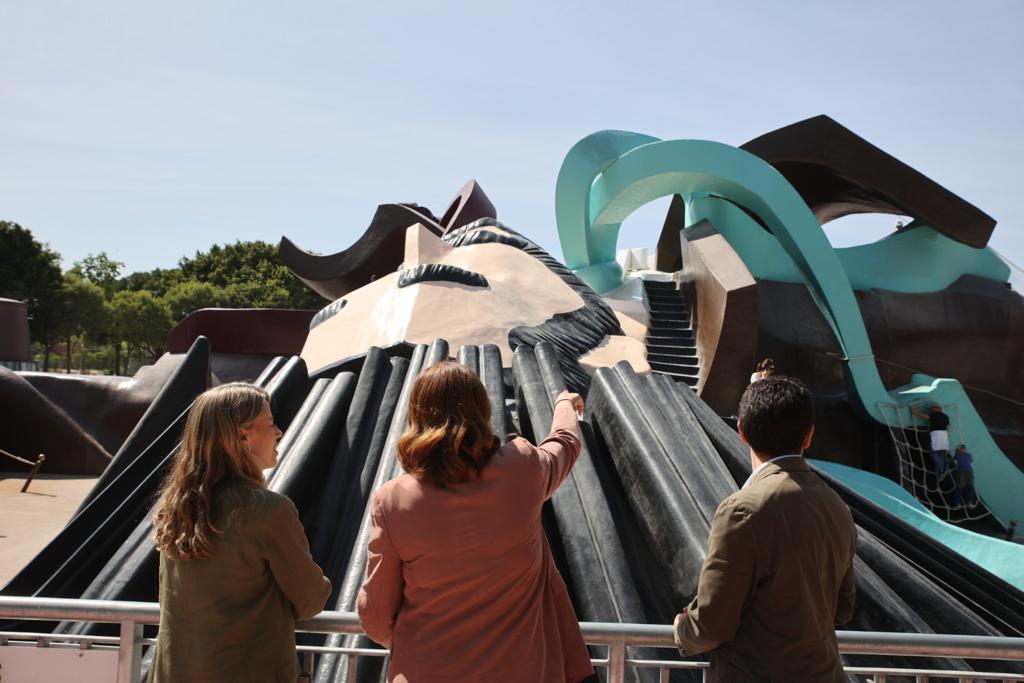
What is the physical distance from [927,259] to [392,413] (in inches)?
502

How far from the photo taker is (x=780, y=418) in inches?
66.7

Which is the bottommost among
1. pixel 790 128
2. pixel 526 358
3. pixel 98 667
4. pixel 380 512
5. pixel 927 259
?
pixel 98 667

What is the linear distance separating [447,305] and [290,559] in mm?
5634

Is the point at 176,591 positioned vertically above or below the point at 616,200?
below

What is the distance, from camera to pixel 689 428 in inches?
146

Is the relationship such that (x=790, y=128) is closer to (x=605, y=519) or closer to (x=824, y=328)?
(x=824, y=328)

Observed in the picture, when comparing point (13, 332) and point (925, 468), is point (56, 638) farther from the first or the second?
point (13, 332)

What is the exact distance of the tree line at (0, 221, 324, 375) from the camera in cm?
2862

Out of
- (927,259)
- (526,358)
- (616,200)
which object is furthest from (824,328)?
(526,358)

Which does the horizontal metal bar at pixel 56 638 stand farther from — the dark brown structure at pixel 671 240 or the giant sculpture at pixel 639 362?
the dark brown structure at pixel 671 240

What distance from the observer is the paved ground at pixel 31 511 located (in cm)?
666

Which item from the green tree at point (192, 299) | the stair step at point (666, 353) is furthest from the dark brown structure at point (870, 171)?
the green tree at point (192, 299)

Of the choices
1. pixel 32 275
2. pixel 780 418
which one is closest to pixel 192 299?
pixel 32 275

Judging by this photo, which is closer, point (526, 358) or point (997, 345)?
point (526, 358)
